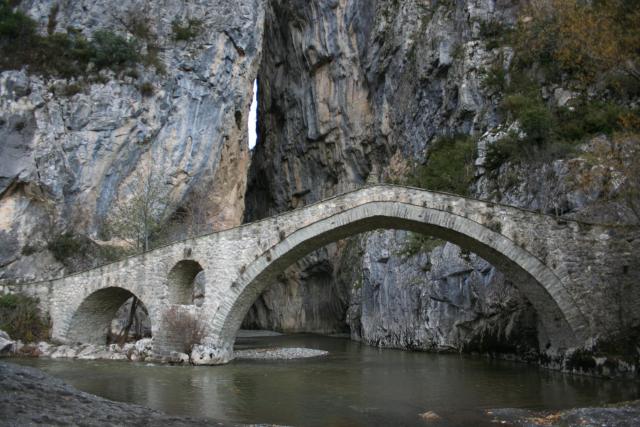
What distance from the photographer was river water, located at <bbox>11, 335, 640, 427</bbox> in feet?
33.1

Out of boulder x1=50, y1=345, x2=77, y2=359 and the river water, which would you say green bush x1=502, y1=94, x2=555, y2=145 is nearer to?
the river water

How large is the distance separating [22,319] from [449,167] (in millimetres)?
16510

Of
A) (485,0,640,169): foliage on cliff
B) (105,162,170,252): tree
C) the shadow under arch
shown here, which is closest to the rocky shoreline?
the shadow under arch

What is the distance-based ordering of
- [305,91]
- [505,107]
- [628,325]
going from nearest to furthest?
[628,325] < [505,107] < [305,91]

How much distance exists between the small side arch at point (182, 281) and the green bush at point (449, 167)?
10849 mm

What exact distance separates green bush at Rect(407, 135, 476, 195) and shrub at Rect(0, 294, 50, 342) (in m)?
15.2

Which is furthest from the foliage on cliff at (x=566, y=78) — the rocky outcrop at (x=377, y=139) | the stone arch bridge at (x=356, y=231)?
the stone arch bridge at (x=356, y=231)

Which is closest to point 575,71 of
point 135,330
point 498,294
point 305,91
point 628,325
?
point 498,294

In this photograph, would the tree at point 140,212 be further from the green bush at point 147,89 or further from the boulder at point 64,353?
the green bush at point 147,89

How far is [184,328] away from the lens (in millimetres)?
17625

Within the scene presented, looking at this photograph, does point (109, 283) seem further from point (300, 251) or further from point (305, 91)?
point (305, 91)

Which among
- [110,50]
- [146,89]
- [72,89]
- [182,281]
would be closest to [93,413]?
[182,281]

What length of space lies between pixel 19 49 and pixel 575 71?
24.0 meters

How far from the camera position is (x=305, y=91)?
4091cm
